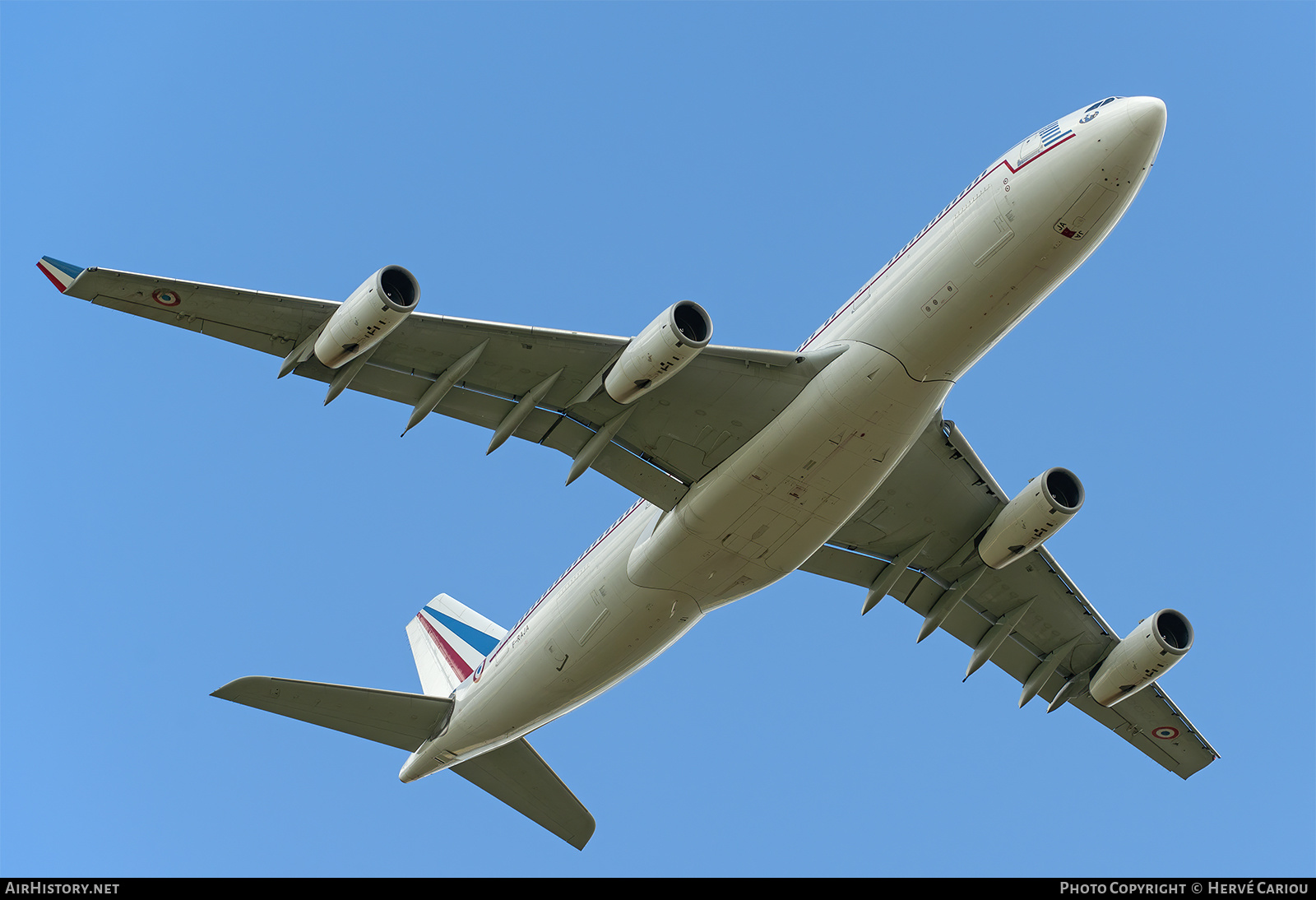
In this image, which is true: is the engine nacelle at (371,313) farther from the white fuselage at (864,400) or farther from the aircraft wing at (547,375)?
the white fuselage at (864,400)

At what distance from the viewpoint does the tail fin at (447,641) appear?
1182 inches

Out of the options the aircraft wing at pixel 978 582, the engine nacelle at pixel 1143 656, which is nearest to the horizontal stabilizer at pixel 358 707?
the aircraft wing at pixel 978 582

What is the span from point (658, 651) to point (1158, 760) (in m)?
13.8

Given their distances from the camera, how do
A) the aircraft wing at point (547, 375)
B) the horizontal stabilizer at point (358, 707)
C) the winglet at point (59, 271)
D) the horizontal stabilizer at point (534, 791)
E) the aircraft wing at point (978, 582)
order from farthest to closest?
the horizontal stabilizer at point (534, 791) → the aircraft wing at point (978, 582) → the horizontal stabilizer at point (358, 707) → the aircraft wing at point (547, 375) → the winglet at point (59, 271)

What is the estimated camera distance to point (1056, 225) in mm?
20000

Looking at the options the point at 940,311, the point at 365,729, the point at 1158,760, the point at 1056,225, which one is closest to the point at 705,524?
the point at 940,311

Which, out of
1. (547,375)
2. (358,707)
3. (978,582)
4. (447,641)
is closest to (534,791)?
(447,641)

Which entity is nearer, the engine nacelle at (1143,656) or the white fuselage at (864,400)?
the white fuselage at (864,400)

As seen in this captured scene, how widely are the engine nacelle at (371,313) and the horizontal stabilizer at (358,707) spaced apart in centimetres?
845

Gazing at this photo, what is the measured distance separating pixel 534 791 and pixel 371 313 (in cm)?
1454

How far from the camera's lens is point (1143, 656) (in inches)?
1054

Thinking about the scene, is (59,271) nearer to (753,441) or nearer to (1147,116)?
(753,441)

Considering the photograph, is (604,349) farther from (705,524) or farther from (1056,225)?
(1056,225)

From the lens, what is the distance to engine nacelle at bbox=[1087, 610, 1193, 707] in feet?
86.8
